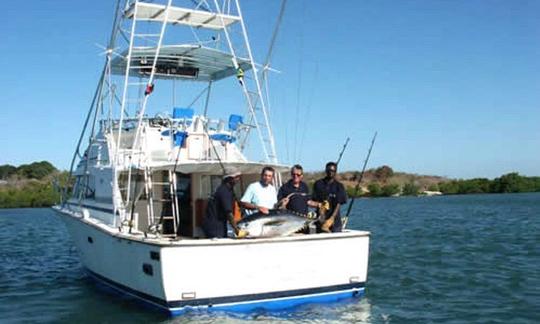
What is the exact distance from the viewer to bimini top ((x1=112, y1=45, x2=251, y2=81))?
43.1 ft

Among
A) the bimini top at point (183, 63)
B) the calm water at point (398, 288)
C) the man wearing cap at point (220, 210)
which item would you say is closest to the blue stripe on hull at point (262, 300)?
the calm water at point (398, 288)

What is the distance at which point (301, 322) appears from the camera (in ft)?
30.9

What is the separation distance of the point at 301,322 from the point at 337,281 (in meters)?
1.20

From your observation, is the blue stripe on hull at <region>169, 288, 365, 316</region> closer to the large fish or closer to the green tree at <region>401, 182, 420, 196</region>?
the large fish

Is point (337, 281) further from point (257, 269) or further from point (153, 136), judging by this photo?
point (153, 136)

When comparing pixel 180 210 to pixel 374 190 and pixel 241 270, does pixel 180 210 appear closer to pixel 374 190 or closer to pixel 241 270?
pixel 241 270

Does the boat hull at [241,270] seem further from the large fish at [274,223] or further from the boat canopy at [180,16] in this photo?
the boat canopy at [180,16]

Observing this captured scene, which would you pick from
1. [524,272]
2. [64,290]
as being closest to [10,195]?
[64,290]

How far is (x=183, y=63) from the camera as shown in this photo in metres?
14.3

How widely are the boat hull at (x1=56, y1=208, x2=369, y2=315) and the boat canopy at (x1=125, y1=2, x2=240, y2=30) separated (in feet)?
14.3

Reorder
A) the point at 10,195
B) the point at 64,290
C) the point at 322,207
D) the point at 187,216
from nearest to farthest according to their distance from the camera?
1. the point at 322,207
2. the point at 187,216
3. the point at 64,290
4. the point at 10,195

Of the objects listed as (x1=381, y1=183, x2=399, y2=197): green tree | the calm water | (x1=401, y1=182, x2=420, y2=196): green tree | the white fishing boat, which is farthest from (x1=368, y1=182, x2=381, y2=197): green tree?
the white fishing boat

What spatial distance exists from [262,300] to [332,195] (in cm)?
223

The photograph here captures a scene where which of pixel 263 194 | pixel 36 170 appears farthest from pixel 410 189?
pixel 263 194
